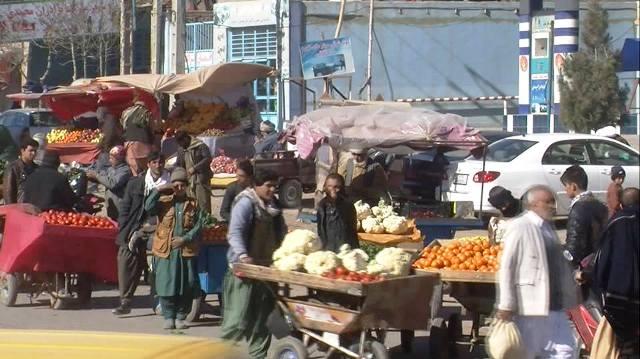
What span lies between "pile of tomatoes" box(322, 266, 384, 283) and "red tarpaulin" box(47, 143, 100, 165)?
14917 mm

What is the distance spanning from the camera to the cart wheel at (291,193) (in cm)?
2225

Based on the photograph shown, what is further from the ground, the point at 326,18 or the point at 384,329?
the point at 326,18

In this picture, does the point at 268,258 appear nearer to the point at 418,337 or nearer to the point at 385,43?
the point at 418,337

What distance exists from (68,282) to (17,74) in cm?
3746

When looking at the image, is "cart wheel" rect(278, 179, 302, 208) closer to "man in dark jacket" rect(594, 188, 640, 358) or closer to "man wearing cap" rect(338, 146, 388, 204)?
"man wearing cap" rect(338, 146, 388, 204)

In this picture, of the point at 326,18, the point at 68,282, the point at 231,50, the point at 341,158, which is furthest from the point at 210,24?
the point at 68,282

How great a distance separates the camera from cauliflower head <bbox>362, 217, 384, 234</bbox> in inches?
505

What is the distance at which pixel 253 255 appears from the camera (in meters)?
9.34

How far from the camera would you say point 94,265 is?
494 inches

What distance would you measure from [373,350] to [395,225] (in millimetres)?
4145

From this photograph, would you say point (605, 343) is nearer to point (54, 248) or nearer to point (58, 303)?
point (54, 248)

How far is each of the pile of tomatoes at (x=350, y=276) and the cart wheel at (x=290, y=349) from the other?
0.62 metres

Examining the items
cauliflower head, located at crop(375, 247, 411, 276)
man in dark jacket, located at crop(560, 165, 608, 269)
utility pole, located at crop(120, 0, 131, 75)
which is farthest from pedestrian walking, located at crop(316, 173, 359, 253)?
utility pole, located at crop(120, 0, 131, 75)

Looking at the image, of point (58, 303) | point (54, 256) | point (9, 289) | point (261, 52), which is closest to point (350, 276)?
point (54, 256)
